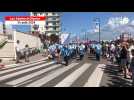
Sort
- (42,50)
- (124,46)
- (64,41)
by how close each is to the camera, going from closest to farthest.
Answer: (124,46) < (64,41) < (42,50)

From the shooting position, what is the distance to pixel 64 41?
25266mm

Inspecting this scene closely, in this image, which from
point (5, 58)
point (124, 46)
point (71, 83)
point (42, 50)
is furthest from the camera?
point (42, 50)

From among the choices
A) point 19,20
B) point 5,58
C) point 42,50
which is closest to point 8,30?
point 5,58

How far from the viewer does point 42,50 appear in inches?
1586

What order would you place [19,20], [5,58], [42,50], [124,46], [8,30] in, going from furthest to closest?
[42,50] → [19,20] → [8,30] → [5,58] → [124,46]
